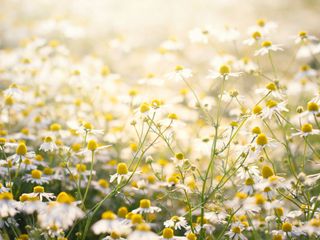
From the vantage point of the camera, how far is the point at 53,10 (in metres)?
14.0

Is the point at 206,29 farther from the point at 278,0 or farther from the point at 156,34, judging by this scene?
the point at 278,0

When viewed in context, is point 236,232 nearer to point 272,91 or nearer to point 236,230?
point 236,230

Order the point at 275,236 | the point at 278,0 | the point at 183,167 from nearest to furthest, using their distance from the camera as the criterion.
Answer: the point at 275,236
the point at 183,167
the point at 278,0

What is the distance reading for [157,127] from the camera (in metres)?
3.84

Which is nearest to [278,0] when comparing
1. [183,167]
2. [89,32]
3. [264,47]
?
[89,32]

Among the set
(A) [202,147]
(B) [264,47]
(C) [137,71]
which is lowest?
(C) [137,71]

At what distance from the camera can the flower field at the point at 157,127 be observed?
348 centimetres

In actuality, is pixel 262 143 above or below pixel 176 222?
above

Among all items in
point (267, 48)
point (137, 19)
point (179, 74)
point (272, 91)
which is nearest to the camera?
point (272, 91)

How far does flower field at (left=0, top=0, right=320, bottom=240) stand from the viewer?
348cm

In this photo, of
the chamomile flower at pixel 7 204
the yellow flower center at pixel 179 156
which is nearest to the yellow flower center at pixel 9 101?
the chamomile flower at pixel 7 204

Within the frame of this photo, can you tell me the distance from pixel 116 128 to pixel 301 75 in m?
2.30

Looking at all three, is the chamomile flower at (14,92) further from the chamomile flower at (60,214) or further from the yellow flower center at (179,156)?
the chamomile flower at (60,214)

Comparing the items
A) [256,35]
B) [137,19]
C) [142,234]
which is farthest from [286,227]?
[137,19]
